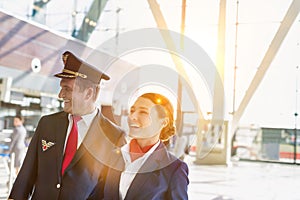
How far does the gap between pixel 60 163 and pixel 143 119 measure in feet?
1.03

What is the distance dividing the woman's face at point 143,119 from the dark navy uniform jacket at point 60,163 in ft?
0.43

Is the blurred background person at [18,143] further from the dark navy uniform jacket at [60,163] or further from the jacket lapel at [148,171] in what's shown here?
the jacket lapel at [148,171]

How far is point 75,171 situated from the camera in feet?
4.19

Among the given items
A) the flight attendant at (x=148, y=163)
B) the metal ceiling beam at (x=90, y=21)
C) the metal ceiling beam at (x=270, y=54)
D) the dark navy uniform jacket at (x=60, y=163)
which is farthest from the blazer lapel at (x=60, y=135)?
the metal ceiling beam at (x=90, y=21)

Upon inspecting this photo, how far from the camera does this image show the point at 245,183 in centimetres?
612

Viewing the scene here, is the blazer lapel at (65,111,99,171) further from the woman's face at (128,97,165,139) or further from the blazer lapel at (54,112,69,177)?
the woman's face at (128,97,165,139)

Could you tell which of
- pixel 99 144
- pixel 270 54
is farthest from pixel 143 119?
pixel 270 54

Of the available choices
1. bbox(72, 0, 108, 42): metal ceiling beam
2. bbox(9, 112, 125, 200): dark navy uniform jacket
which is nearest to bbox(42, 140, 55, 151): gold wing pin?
bbox(9, 112, 125, 200): dark navy uniform jacket

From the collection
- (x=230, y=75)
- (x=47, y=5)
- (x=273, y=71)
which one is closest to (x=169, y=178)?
(x=230, y=75)

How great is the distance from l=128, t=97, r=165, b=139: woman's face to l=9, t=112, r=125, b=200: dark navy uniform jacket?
0.13 meters

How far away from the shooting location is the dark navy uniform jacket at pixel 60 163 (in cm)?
127

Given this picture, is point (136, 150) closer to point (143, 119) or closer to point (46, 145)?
point (143, 119)

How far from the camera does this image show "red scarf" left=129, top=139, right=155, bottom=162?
1188 millimetres

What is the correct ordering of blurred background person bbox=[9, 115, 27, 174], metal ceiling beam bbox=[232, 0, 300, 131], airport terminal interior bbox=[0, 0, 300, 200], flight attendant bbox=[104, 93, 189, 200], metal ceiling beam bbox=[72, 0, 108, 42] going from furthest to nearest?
metal ceiling beam bbox=[72, 0, 108, 42]
blurred background person bbox=[9, 115, 27, 174]
metal ceiling beam bbox=[232, 0, 300, 131]
airport terminal interior bbox=[0, 0, 300, 200]
flight attendant bbox=[104, 93, 189, 200]
